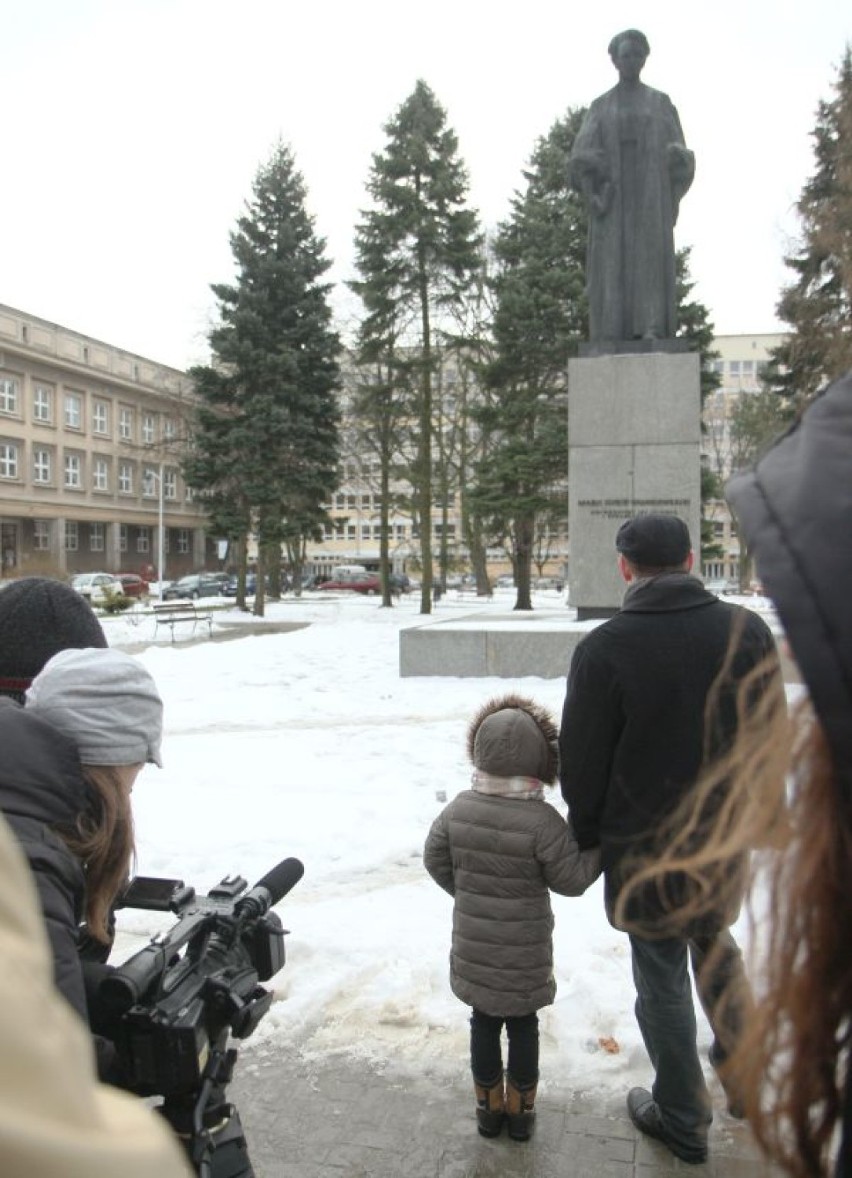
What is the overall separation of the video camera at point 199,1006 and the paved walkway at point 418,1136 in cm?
A: 122

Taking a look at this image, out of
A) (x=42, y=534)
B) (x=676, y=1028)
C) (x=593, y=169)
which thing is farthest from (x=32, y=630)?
(x=42, y=534)

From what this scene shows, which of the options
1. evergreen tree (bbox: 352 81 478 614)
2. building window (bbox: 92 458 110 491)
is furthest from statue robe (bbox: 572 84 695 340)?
building window (bbox: 92 458 110 491)

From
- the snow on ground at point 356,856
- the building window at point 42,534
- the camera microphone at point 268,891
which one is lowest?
the snow on ground at point 356,856

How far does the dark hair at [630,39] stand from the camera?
1254 cm

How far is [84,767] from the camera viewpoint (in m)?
1.93

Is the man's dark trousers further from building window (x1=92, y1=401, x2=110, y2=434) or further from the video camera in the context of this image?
building window (x1=92, y1=401, x2=110, y2=434)

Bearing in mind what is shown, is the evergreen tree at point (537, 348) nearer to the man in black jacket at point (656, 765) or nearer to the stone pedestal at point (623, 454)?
the stone pedestal at point (623, 454)

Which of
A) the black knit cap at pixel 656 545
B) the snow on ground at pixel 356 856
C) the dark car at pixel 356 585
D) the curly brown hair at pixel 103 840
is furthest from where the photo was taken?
the dark car at pixel 356 585

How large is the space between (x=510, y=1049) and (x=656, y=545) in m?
1.71

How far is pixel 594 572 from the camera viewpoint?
1268 centimetres

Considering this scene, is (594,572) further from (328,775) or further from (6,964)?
(6,964)

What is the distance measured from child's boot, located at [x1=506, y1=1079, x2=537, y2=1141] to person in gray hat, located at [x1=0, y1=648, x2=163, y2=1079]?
1.54 meters

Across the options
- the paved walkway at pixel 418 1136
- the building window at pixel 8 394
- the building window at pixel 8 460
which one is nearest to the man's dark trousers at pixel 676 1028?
the paved walkway at pixel 418 1136

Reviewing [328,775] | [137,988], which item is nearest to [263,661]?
[328,775]
